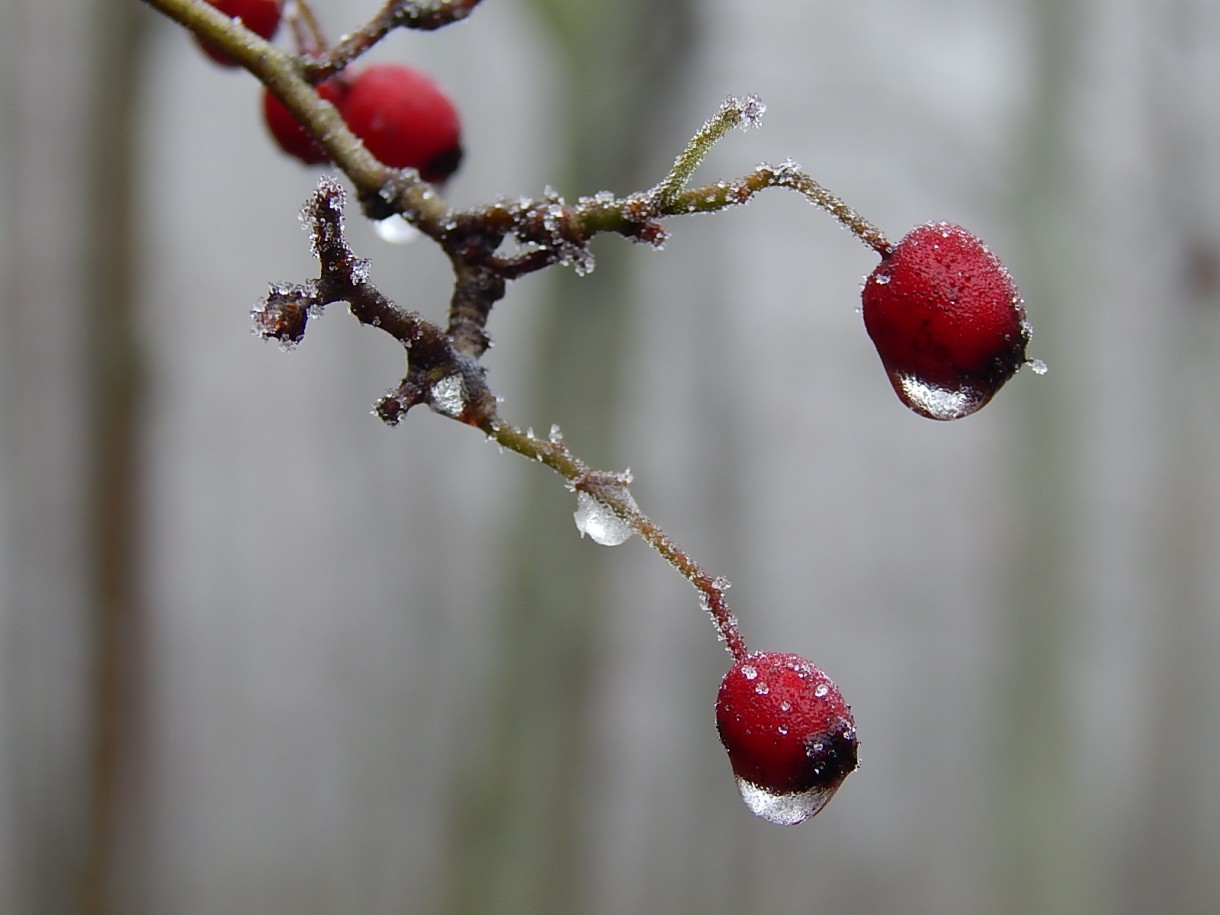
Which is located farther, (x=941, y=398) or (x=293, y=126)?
(x=293, y=126)

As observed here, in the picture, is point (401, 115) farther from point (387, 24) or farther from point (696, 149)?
point (696, 149)

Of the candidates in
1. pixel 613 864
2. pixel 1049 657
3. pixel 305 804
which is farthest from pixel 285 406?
pixel 1049 657

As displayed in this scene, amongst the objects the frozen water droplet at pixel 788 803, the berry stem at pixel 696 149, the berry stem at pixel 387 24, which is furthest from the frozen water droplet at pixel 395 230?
the frozen water droplet at pixel 788 803

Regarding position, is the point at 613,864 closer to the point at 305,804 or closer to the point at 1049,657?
the point at 305,804

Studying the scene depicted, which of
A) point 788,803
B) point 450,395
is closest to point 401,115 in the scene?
point 450,395

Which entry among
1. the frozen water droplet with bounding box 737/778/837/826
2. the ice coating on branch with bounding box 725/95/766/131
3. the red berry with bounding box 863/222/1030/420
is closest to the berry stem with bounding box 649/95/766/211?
the ice coating on branch with bounding box 725/95/766/131
